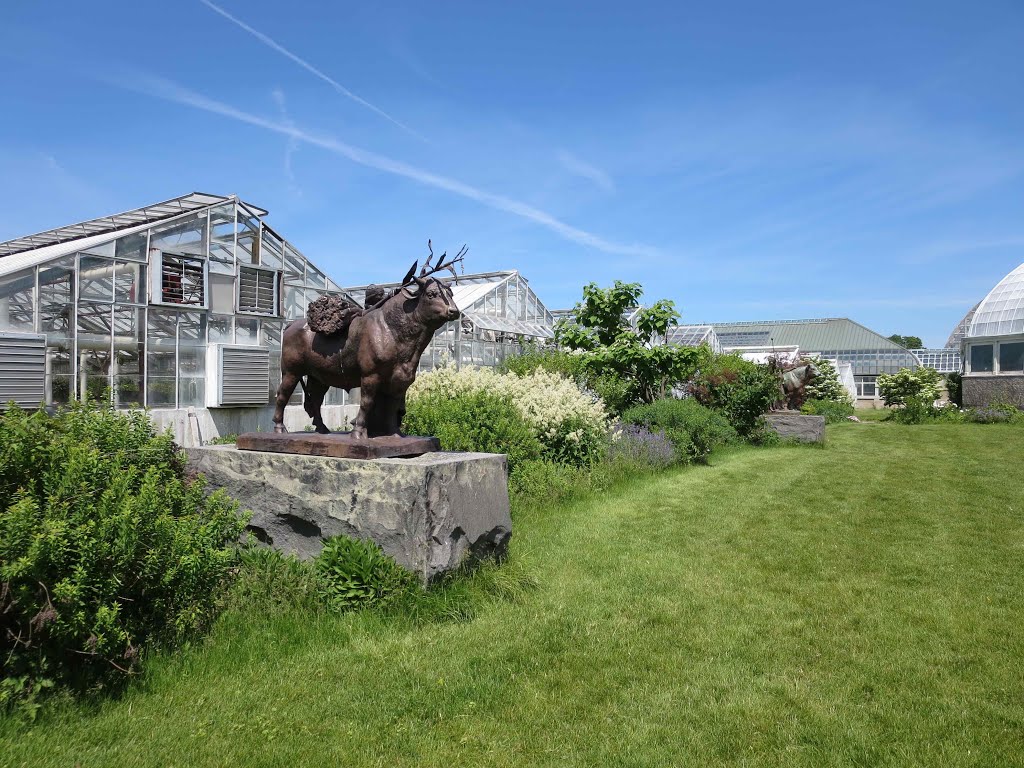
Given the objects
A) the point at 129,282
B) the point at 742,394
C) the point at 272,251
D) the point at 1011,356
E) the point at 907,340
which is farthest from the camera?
the point at 907,340

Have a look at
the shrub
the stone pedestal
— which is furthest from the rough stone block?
the stone pedestal

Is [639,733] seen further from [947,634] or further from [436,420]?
[436,420]

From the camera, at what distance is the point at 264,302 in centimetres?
1350

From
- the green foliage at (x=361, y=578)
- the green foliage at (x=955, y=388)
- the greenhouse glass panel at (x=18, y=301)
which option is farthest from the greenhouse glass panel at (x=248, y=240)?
the green foliage at (x=955, y=388)

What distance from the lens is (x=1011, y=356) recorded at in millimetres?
24688

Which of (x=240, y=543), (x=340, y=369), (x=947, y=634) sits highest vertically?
(x=340, y=369)

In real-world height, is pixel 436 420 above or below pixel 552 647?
above

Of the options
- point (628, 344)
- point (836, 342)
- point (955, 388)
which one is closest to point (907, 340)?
point (836, 342)

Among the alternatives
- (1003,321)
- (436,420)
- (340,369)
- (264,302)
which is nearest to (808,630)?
(340,369)

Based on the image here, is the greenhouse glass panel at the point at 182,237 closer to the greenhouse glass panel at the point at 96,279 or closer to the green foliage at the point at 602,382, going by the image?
the greenhouse glass panel at the point at 96,279

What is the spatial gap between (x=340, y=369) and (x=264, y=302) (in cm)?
926

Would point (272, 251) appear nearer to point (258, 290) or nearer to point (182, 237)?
point (258, 290)

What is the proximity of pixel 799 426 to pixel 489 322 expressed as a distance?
31.3 ft

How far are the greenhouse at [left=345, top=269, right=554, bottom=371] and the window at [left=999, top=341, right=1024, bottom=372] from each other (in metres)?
16.8
